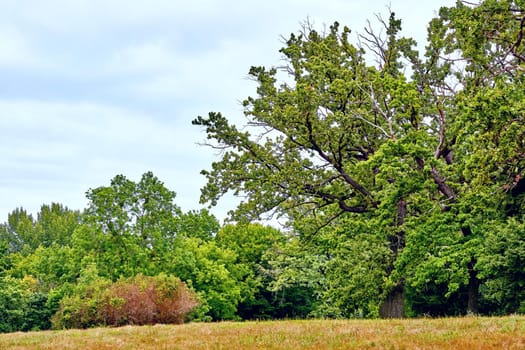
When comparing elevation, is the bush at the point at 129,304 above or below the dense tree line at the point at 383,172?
below

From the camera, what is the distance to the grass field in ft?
39.5

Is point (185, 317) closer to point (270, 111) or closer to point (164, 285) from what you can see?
point (164, 285)

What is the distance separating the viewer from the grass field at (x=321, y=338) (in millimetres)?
12031

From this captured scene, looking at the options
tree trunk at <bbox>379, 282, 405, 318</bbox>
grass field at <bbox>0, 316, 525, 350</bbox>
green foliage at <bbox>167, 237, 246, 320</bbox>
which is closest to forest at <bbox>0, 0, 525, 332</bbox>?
tree trunk at <bbox>379, 282, 405, 318</bbox>

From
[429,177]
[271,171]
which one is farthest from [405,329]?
[271,171]

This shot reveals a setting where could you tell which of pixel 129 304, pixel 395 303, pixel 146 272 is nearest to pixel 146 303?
pixel 129 304

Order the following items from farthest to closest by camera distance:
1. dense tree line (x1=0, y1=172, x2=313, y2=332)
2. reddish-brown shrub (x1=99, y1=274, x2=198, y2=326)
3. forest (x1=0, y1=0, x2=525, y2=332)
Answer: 1. dense tree line (x1=0, y1=172, x2=313, y2=332)
2. reddish-brown shrub (x1=99, y1=274, x2=198, y2=326)
3. forest (x1=0, y1=0, x2=525, y2=332)

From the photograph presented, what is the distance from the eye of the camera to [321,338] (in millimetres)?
13656

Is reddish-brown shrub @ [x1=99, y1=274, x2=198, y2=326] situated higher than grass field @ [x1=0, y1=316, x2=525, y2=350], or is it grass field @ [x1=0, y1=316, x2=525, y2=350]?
reddish-brown shrub @ [x1=99, y1=274, x2=198, y2=326]

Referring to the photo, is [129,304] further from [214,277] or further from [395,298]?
[214,277]

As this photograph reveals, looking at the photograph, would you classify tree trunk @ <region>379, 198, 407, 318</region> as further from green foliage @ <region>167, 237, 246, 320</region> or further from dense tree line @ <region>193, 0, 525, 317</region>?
green foliage @ <region>167, 237, 246, 320</region>

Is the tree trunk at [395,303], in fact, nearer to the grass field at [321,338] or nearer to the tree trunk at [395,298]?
the tree trunk at [395,298]

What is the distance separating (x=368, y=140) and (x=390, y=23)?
18.9 feet

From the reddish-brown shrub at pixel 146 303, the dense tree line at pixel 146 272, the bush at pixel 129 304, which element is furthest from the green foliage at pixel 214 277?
the reddish-brown shrub at pixel 146 303
